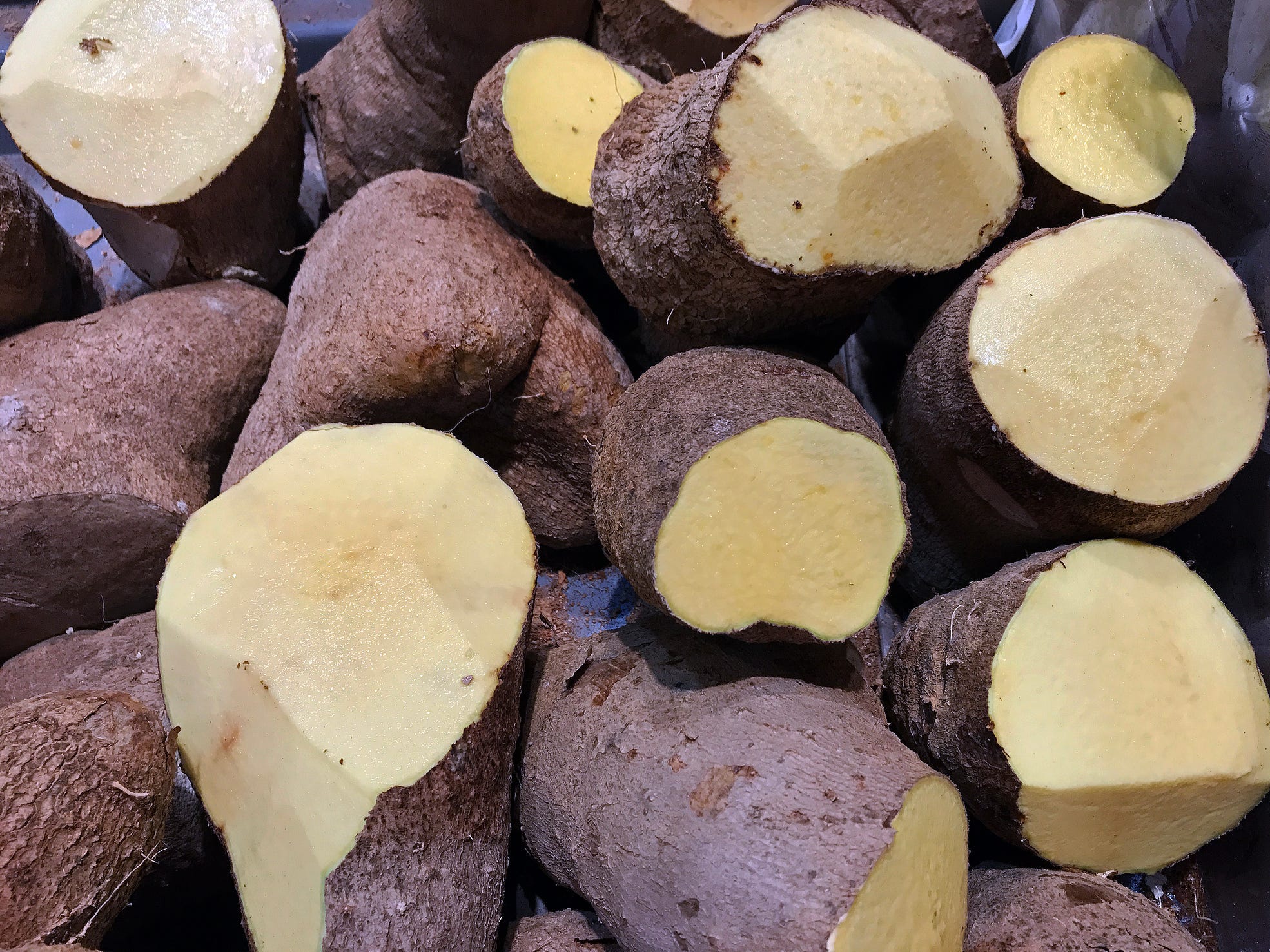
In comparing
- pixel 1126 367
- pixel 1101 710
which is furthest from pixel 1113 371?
pixel 1101 710

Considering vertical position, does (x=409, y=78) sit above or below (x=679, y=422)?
above

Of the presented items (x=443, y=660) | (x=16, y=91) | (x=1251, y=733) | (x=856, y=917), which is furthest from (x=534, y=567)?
(x=16, y=91)

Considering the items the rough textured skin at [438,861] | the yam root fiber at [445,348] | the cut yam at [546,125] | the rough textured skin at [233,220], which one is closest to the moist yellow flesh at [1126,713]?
the rough textured skin at [438,861]

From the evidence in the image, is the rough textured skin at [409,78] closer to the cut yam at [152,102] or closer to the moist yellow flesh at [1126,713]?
the cut yam at [152,102]

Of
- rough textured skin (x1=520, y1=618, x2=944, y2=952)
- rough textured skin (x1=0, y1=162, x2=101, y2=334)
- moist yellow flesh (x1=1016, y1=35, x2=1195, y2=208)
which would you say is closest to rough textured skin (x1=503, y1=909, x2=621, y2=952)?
rough textured skin (x1=520, y1=618, x2=944, y2=952)

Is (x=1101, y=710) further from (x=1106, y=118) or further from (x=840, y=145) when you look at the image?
(x=1106, y=118)

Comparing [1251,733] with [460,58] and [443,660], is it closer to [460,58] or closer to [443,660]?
[443,660]
